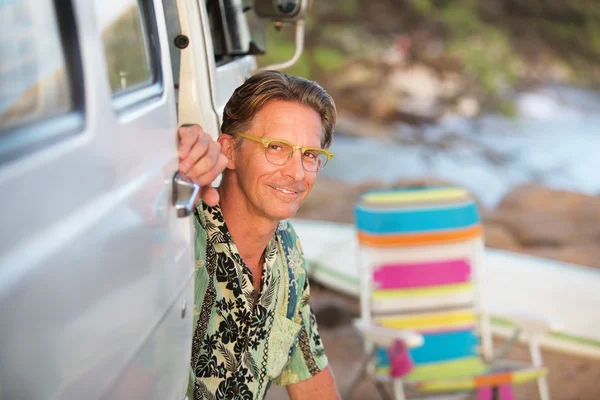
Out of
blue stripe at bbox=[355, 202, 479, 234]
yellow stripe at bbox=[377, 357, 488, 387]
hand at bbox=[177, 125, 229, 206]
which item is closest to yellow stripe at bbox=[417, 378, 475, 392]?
yellow stripe at bbox=[377, 357, 488, 387]

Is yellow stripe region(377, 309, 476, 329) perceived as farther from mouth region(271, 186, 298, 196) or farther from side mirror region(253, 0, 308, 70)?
mouth region(271, 186, 298, 196)

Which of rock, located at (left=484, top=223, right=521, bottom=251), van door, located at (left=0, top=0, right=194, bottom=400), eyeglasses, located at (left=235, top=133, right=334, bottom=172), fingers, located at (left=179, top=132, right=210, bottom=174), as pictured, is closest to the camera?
van door, located at (left=0, top=0, right=194, bottom=400)

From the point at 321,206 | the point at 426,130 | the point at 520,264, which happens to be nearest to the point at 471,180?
the point at 426,130

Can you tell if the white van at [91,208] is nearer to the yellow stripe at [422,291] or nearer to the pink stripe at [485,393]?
the pink stripe at [485,393]

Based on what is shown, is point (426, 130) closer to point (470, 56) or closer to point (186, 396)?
point (470, 56)

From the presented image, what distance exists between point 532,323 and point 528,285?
185 cm

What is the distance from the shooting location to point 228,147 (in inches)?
78.0

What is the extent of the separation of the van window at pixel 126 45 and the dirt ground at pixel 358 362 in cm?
323

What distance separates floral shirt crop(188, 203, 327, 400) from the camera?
1796mm

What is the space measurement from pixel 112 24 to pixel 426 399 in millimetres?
3074

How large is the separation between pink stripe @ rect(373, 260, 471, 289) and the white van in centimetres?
247

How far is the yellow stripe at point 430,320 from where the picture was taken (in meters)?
4.01

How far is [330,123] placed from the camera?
204cm

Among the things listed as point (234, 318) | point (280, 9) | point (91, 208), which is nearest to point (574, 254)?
point (280, 9)
